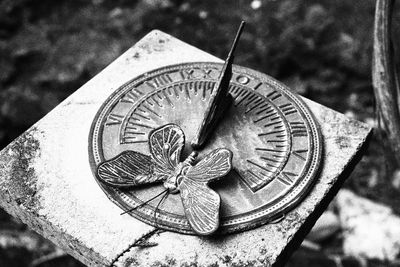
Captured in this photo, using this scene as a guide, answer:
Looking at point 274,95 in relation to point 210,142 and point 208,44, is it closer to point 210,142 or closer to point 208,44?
point 210,142

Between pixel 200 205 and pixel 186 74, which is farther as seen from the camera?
pixel 186 74

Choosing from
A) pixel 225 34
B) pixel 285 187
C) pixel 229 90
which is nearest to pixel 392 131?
pixel 285 187

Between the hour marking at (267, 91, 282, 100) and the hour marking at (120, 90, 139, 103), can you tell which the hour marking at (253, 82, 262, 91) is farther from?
the hour marking at (120, 90, 139, 103)

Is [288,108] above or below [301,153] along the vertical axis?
above

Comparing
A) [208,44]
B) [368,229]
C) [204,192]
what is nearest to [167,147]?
[204,192]

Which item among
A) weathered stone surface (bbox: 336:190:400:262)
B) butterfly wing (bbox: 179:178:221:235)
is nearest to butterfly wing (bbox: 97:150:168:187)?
butterfly wing (bbox: 179:178:221:235)

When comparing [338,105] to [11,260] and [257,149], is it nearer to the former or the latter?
[257,149]
